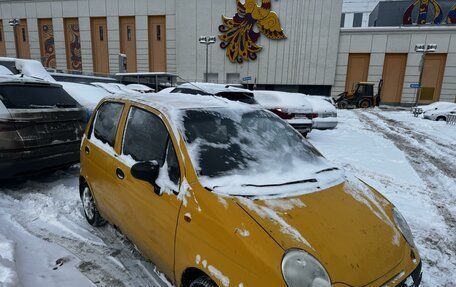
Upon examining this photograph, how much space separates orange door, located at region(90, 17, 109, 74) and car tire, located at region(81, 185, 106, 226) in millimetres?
37231

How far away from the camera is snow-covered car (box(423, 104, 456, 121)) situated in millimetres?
17328

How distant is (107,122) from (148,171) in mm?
1420

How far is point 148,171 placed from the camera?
2379 millimetres

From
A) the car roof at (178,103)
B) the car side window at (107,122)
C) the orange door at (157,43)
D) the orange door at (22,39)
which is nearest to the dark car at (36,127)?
the car side window at (107,122)

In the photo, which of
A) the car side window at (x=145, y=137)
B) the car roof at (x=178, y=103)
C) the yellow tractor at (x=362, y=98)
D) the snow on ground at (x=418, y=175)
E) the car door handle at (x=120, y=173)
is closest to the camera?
the car side window at (x=145, y=137)

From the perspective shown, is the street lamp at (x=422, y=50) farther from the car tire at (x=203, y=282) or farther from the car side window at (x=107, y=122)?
the car tire at (x=203, y=282)

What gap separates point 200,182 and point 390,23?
4005 cm

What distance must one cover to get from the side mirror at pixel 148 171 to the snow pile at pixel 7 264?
1.33 meters

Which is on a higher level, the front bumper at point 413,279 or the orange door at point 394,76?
the orange door at point 394,76

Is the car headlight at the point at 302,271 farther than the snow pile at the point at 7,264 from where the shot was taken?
No

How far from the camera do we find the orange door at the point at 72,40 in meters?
37.6

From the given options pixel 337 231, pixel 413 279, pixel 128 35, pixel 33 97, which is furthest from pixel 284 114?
pixel 128 35

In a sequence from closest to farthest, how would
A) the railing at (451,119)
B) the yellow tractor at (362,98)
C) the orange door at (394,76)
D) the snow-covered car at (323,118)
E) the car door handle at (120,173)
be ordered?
the car door handle at (120,173) < the snow-covered car at (323,118) < the railing at (451,119) < the yellow tractor at (362,98) < the orange door at (394,76)

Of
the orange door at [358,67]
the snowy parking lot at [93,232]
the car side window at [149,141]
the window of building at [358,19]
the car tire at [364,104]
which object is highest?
the window of building at [358,19]
